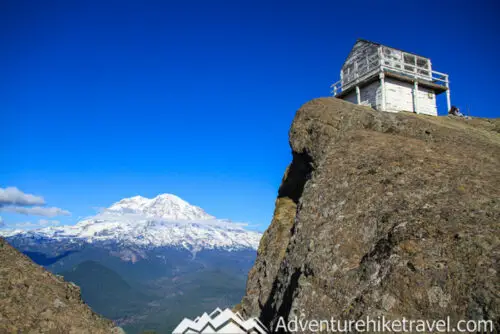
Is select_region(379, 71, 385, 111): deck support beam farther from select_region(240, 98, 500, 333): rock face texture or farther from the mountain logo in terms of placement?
the mountain logo

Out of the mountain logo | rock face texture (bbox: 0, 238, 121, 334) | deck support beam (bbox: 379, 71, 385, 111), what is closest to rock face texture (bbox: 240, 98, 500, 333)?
the mountain logo

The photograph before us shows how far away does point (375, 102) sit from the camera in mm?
43094

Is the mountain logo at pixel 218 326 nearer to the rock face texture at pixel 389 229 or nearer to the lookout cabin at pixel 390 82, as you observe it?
the rock face texture at pixel 389 229

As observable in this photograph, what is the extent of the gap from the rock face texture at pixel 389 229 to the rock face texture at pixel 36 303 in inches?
349

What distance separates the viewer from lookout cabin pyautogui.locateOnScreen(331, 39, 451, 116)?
42.7 metres

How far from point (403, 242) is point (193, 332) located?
8466 millimetres

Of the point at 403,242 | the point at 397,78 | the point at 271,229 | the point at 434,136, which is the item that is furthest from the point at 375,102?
the point at 403,242

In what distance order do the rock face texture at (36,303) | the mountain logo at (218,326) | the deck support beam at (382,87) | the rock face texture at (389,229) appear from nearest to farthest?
the rock face texture at (389,229) < the mountain logo at (218,326) < the rock face texture at (36,303) < the deck support beam at (382,87)

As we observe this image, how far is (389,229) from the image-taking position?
1403 centimetres

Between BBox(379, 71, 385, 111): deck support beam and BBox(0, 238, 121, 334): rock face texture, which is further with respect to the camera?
BBox(379, 71, 385, 111): deck support beam

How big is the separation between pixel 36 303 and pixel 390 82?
43551 millimetres

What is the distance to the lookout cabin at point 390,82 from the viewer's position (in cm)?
4272

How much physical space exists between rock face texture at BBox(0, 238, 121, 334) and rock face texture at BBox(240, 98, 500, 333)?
887 centimetres

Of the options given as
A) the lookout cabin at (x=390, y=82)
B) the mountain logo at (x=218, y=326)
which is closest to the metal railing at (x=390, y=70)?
the lookout cabin at (x=390, y=82)
